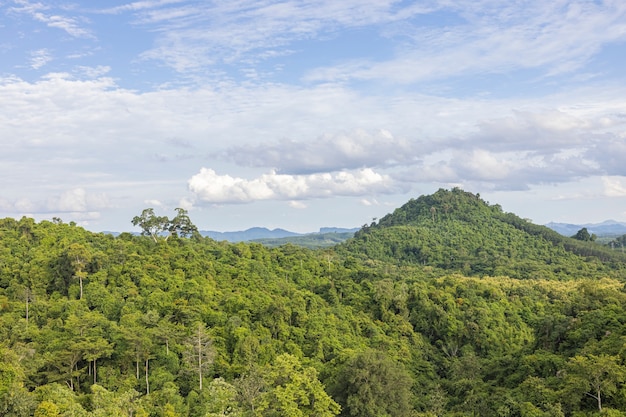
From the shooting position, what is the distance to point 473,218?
12350 cm

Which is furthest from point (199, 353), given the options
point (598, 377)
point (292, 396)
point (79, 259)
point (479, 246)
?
point (479, 246)

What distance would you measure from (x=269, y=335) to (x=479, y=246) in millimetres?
78977

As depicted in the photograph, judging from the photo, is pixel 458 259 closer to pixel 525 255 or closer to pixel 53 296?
pixel 525 255

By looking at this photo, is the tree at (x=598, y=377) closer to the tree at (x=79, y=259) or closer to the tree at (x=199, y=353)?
the tree at (x=199, y=353)

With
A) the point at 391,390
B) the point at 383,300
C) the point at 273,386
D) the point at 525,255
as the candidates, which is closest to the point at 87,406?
the point at 273,386

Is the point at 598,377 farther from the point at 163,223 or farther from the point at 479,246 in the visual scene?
the point at 479,246

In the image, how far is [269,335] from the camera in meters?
39.8

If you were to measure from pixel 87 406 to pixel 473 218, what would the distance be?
A: 109714mm

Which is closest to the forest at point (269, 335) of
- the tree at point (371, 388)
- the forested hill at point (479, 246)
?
the tree at point (371, 388)

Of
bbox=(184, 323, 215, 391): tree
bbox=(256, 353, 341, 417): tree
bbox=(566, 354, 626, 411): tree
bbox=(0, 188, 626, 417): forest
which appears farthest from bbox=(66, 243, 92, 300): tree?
bbox=(566, 354, 626, 411): tree

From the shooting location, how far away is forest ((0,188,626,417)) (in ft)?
88.0

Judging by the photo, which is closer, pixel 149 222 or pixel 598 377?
pixel 598 377

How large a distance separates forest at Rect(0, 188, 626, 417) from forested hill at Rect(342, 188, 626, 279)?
19502 millimetres

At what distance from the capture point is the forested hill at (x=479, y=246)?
88312mm
